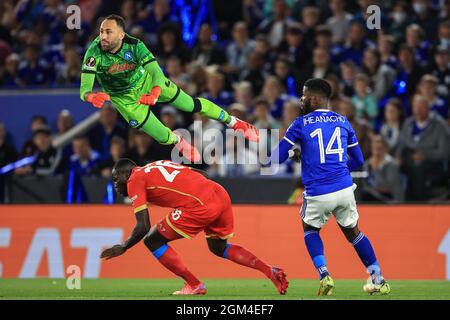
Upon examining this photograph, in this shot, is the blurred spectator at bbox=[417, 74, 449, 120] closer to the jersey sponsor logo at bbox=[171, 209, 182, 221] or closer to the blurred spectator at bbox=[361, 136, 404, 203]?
the blurred spectator at bbox=[361, 136, 404, 203]

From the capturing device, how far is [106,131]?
19984mm

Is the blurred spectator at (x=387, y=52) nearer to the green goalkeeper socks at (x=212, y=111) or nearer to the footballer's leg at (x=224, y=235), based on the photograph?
the green goalkeeper socks at (x=212, y=111)

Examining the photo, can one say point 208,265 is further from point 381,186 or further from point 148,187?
point 148,187

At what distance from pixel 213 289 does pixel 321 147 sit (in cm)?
280

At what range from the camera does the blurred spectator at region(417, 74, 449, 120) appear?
18594 mm

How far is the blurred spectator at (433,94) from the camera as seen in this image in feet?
61.0

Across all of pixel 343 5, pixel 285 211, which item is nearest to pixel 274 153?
pixel 285 211

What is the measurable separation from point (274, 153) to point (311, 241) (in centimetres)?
107

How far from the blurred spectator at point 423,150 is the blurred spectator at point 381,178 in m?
0.19

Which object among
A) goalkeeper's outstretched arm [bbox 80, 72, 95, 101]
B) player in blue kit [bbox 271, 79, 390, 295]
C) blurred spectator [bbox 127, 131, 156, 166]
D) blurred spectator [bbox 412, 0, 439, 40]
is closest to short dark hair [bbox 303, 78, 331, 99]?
player in blue kit [bbox 271, 79, 390, 295]

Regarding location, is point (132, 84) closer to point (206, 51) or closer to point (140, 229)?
point (140, 229)

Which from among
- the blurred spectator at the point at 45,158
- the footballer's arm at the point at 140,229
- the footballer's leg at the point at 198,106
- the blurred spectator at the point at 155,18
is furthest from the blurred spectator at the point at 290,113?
the footballer's arm at the point at 140,229

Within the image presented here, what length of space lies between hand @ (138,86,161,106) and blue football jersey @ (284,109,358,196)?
73.0 inches

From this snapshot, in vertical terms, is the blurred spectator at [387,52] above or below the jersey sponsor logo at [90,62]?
above
